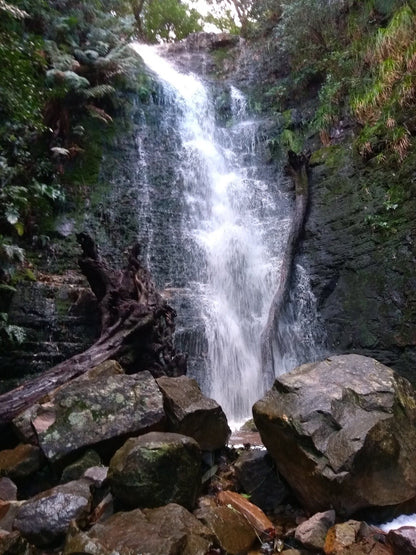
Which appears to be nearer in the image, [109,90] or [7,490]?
[7,490]

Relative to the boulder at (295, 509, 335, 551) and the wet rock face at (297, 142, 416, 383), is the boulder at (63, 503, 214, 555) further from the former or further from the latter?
the wet rock face at (297, 142, 416, 383)

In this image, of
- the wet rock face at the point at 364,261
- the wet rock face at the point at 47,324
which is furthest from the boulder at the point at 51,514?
the wet rock face at the point at 364,261

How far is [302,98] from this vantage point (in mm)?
10742

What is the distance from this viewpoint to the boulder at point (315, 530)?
8.38ft

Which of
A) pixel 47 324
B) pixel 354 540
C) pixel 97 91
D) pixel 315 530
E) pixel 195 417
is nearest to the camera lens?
pixel 354 540

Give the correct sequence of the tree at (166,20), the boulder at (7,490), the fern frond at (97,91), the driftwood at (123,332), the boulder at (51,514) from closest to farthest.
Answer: the boulder at (51,514)
the boulder at (7,490)
the driftwood at (123,332)
the fern frond at (97,91)
the tree at (166,20)

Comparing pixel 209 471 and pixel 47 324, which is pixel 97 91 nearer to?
pixel 47 324

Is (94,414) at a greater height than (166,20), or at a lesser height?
lesser

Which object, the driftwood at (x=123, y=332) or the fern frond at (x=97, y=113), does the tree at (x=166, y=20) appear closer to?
the fern frond at (x=97, y=113)

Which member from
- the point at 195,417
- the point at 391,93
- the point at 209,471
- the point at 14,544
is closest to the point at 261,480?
the point at 209,471

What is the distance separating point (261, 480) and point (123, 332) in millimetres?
2494

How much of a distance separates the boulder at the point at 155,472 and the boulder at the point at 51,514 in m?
0.24

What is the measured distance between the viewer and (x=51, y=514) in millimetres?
2518

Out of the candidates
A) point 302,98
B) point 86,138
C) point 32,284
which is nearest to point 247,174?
point 302,98
